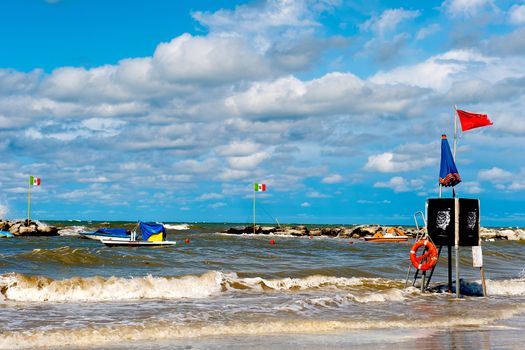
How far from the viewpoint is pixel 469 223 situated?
18.7 m

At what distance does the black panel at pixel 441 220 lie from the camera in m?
18.5

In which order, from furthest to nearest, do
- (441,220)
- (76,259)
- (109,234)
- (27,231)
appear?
(27,231) < (109,234) < (76,259) < (441,220)

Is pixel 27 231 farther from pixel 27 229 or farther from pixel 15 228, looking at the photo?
pixel 15 228

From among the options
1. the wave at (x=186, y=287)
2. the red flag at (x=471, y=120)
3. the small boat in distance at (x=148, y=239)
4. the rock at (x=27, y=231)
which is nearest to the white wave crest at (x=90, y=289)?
the wave at (x=186, y=287)

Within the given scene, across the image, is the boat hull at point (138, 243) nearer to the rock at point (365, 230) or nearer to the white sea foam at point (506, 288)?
the white sea foam at point (506, 288)

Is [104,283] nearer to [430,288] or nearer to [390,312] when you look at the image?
[390,312]

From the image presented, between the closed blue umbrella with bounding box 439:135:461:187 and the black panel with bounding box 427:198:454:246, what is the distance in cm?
63

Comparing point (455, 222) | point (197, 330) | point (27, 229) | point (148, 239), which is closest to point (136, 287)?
point (197, 330)

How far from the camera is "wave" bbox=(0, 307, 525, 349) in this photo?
427 inches

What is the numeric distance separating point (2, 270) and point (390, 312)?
52.9 ft

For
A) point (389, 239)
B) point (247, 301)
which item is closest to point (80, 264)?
point (247, 301)

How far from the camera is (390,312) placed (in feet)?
50.6

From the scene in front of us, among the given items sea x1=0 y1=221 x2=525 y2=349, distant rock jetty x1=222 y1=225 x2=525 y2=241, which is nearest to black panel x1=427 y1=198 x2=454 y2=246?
sea x1=0 y1=221 x2=525 y2=349

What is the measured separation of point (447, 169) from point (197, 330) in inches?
408
